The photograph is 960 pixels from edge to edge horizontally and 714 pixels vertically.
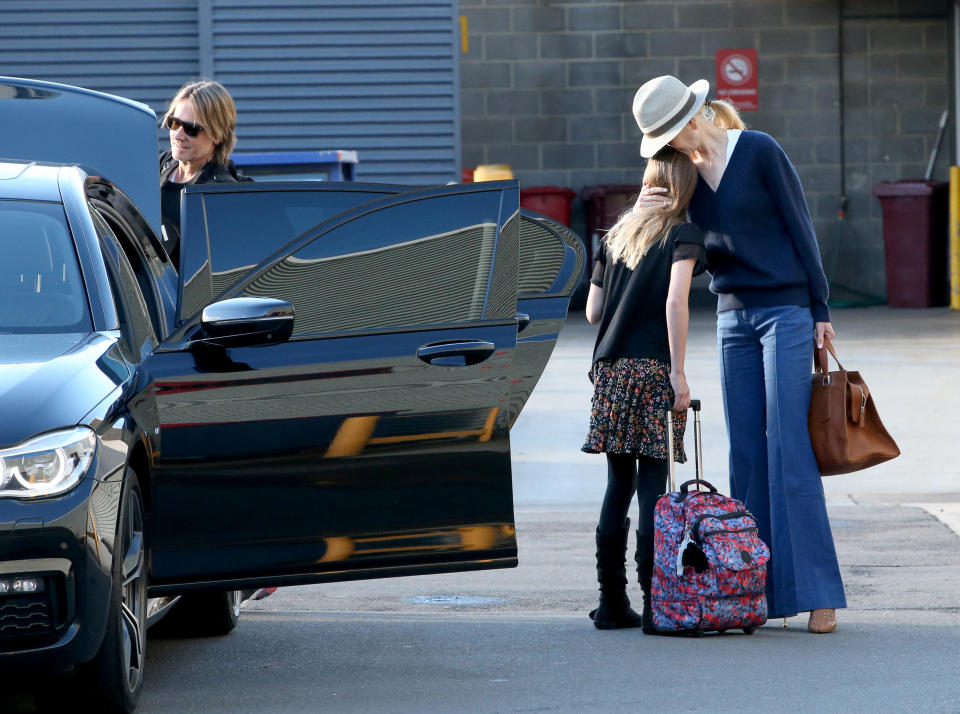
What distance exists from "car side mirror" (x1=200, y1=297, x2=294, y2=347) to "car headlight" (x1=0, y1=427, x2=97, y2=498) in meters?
0.66

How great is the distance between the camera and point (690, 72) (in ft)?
60.0

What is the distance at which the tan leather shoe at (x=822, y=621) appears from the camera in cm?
482

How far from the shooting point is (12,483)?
333 cm

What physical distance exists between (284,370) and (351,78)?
8.84 metres

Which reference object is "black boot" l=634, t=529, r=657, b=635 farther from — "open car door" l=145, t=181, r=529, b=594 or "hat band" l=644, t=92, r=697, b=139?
"hat band" l=644, t=92, r=697, b=139

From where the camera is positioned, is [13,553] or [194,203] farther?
[194,203]

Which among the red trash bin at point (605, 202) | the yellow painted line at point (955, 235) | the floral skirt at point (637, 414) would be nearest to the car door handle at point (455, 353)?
the floral skirt at point (637, 414)

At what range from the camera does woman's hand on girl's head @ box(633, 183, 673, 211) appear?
15.9 ft

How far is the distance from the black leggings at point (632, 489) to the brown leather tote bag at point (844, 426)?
0.50m

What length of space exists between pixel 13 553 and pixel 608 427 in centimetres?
208

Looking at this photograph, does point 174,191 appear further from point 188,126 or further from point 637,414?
point 637,414

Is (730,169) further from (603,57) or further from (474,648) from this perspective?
(603,57)

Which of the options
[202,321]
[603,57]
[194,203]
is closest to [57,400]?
[202,321]

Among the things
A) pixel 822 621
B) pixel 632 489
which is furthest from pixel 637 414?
pixel 822 621
